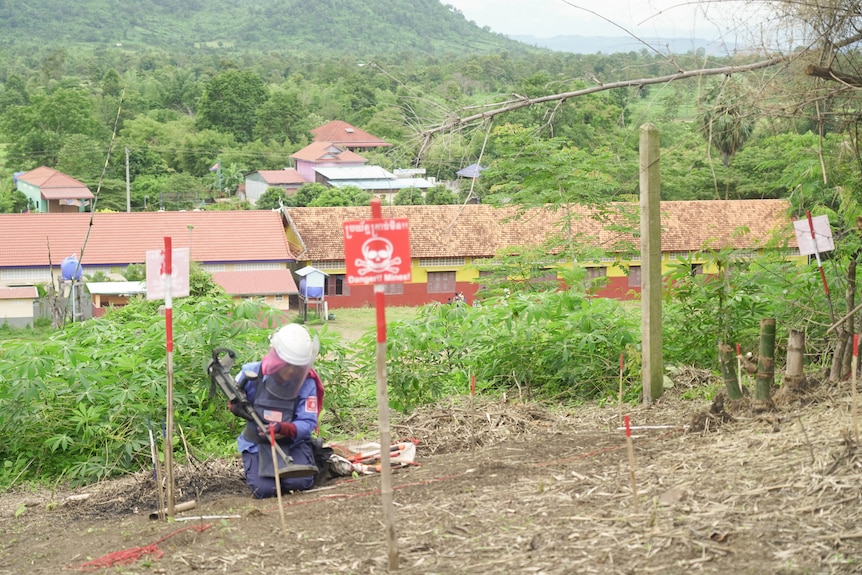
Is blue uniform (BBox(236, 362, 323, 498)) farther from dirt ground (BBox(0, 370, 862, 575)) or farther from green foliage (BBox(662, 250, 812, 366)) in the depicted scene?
green foliage (BBox(662, 250, 812, 366))

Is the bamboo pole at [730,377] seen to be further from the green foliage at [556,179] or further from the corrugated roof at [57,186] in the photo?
the corrugated roof at [57,186]

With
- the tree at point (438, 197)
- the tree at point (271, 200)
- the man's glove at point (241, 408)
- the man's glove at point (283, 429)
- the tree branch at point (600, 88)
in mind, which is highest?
the tree at point (271, 200)

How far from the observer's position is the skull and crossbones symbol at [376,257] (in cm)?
470

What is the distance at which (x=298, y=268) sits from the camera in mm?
41781

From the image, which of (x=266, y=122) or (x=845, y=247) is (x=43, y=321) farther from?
(x=266, y=122)

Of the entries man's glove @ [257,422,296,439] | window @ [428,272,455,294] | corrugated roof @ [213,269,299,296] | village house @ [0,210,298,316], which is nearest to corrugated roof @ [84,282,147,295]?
corrugated roof @ [213,269,299,296]

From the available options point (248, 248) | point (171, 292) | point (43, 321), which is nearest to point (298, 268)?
point (248, 248)

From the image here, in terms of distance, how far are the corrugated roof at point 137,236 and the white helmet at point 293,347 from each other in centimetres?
3475

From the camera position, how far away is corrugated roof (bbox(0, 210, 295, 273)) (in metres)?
40.1

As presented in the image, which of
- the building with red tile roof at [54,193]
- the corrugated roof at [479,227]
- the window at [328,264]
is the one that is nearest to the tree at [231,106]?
the building with red tile roof at [54,193]

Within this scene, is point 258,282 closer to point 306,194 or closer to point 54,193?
point 306,194

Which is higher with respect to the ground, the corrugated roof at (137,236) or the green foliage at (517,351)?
the corrugated roof at (137,236)

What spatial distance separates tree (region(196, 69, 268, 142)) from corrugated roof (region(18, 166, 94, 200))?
24848 millimetres

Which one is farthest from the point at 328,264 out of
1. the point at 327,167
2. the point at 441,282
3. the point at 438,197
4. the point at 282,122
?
the point at 282,122
